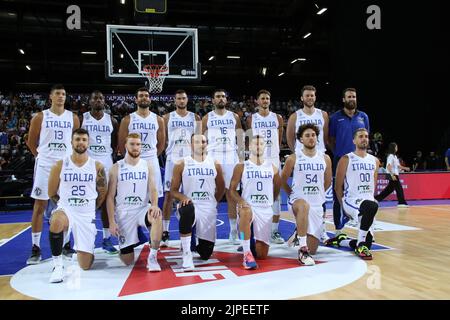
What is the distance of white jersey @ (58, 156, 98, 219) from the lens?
4.12 metres

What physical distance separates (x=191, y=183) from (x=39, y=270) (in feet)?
5.86

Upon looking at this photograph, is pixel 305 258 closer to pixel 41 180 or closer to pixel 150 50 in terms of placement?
pixel 41 180

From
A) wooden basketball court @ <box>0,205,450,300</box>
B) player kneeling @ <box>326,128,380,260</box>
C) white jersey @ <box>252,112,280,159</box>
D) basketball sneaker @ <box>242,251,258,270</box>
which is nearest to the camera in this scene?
wooden basketball court @ <box>0,205,450,300</box>

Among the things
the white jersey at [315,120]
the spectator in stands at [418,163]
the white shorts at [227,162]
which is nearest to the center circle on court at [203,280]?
the white shorts at [227,162]

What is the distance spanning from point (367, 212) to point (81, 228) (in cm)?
303

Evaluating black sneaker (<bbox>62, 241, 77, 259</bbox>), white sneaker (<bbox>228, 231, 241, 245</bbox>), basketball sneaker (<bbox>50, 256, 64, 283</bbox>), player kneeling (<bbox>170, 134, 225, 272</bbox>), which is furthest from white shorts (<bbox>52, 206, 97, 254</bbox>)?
white sneaker (<bbox>228, 231, 241, 245</bbox>)

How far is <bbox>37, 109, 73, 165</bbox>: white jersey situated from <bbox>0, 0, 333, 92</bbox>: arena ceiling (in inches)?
533

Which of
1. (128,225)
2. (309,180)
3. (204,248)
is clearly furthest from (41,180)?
(309,180)

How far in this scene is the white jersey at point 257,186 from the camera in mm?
4539

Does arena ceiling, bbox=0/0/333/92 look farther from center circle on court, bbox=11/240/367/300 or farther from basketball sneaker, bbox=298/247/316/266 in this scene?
basketball sneaker, bbox=298/247/316/266

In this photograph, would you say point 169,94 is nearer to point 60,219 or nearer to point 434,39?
point 434,39

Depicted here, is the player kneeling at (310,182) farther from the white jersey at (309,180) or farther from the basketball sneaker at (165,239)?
the basketball sneaker at (165,239)

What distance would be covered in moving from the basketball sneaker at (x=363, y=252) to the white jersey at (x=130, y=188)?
2.39m

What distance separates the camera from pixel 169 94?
19688mm
